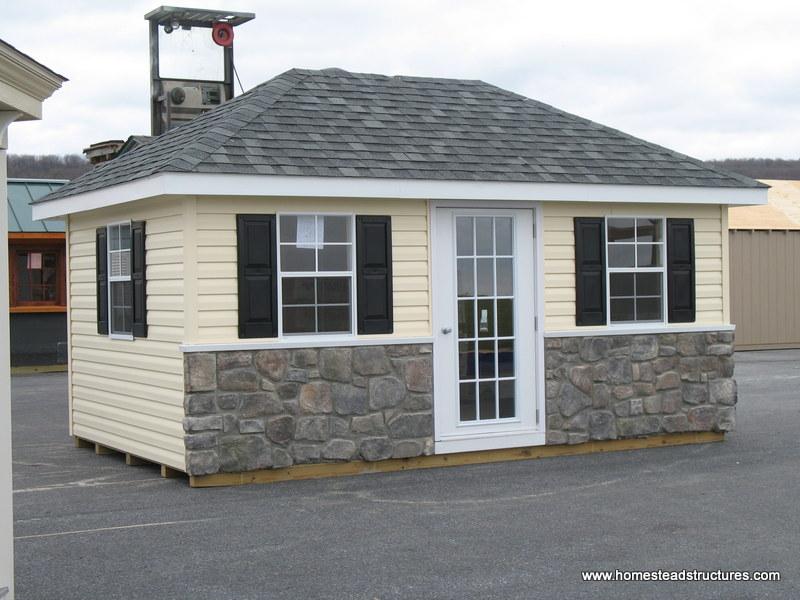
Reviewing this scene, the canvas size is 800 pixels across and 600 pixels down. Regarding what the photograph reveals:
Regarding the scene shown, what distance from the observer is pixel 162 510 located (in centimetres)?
874

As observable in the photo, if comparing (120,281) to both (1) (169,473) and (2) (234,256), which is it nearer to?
(2) (234,256)

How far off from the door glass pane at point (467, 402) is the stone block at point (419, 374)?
15.1 inches

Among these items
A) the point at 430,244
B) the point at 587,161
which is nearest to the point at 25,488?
the point at 430,244

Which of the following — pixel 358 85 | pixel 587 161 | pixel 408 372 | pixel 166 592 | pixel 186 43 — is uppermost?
pixel 186 43

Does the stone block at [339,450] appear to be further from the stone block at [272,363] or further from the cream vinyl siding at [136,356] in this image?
the cream vinyl siding at [136,356]

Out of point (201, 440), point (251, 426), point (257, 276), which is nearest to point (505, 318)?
point (257, 276)

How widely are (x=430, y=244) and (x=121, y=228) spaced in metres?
3.04

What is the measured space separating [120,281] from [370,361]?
108 inches

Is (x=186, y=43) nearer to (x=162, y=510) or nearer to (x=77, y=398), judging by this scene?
(x=77, y=398)

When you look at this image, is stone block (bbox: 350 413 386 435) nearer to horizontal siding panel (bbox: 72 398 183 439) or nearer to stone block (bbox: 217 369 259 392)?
stone block (bbox: 217 369 259 392)

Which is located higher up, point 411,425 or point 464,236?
point 464,236

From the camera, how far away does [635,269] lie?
11.4 m

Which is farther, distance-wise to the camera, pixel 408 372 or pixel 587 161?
pixel 587 161

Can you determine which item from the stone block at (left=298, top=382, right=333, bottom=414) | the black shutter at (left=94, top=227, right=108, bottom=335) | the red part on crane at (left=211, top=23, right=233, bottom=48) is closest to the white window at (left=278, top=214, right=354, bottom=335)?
the stone block at (left=298, top=382, right=333, bottom=414)
